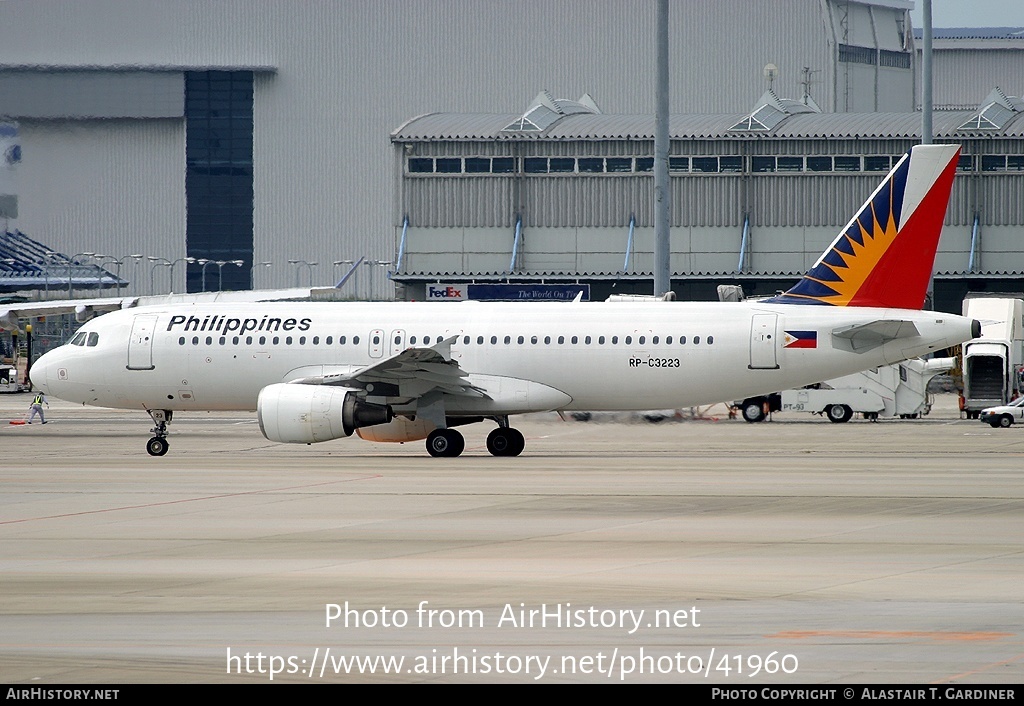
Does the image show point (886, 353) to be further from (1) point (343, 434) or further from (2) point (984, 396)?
(2) point (984, 396)

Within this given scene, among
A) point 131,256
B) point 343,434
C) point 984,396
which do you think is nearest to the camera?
point 343,434

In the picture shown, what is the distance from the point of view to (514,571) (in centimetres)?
1415

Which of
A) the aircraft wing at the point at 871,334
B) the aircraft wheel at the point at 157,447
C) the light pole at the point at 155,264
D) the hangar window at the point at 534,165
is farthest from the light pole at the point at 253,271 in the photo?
the aircraft wing at the point at 871,334

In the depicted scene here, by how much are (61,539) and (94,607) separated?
4.91 metres

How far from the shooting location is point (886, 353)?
29578 mm

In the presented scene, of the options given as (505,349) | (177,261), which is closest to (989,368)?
(505,349)

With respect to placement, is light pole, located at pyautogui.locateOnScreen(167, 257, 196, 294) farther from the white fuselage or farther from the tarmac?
the tarmac

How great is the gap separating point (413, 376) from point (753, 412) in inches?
788

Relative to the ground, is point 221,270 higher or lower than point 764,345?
higher

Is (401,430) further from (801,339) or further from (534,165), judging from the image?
(534,165)

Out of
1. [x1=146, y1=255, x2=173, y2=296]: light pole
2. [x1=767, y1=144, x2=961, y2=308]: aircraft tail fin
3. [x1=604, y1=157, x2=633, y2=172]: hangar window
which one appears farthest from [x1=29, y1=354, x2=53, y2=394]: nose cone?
[x1=146, y1=255, x2=173, y2=296]: light pole

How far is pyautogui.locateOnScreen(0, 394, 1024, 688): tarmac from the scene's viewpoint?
→ 32.1 ft
